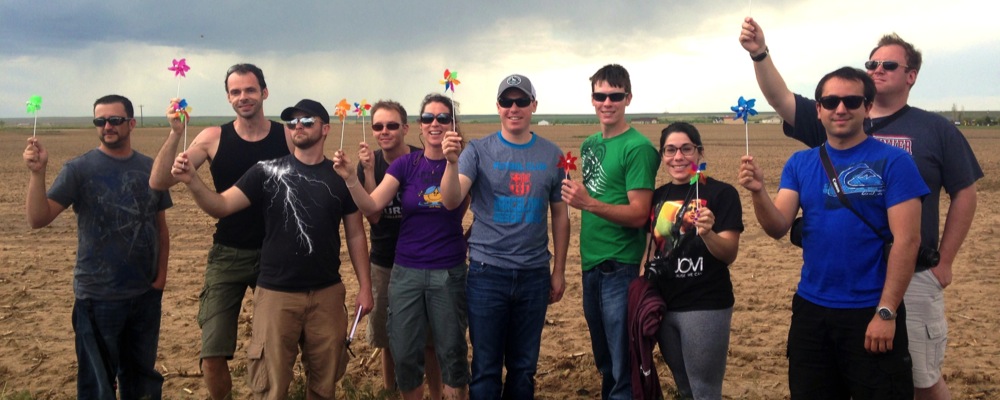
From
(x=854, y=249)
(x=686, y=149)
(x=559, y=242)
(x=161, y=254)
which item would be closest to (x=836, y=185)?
(x=854, y=249)

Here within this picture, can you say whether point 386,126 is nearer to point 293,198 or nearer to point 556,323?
point 293,198

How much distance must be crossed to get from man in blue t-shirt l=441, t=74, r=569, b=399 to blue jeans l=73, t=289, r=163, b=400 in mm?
2322

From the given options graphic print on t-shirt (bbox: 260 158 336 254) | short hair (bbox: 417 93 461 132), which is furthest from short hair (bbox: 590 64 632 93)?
graphic print on t-shirt (bbox: 260 158 336 254)

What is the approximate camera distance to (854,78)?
403 centimetres

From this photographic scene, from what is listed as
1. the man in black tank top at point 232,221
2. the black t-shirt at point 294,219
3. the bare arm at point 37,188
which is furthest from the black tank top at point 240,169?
the bare arm at point 37,188

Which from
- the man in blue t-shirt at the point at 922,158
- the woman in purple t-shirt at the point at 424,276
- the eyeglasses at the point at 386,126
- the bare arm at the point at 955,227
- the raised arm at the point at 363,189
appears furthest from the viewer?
the eyeglasses at the point at 386,126

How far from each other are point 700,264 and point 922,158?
1433 millimetres

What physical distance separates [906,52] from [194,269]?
963 cm

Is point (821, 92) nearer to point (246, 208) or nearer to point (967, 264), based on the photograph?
point (246, 208)

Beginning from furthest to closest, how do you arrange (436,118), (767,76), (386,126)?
(386,126) < (436,118) < (767,76)

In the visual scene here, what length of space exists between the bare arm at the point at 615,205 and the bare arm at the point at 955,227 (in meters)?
1.72

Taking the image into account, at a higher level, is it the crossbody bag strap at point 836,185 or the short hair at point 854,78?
the short hair at point 854,78

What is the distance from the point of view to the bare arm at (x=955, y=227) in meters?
4.38

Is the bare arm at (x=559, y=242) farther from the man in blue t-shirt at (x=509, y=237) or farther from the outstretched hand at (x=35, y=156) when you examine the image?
the outstretched hand at (x=35, y=156)
